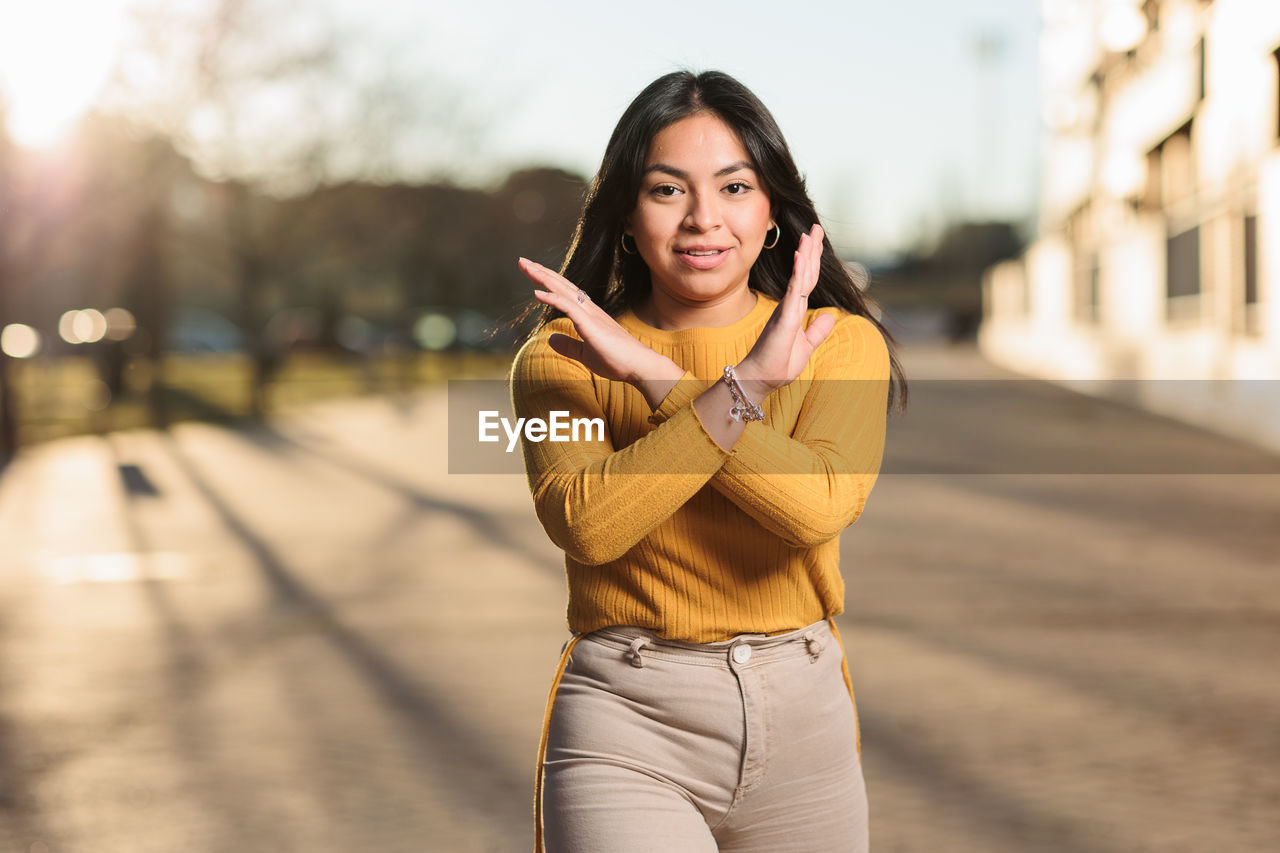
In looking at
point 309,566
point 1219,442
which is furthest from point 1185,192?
point 309,566

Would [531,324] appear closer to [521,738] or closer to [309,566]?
[521,738]

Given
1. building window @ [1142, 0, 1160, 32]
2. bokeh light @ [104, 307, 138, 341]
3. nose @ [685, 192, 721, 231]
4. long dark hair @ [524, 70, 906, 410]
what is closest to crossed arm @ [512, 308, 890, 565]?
long dark hair @ [524, 70, 906, 410]

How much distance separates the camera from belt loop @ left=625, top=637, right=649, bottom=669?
229cm

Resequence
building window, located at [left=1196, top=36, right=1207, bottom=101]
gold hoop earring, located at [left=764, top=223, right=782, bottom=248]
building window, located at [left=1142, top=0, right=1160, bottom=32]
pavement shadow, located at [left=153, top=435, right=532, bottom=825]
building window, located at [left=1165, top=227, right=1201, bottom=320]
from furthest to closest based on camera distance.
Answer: building window, located at [left=1142, top=0, right=1160, bottom=32] → building window, located at [left=1196, top=36, right=1207, bottom=101] → building window, located at [left=1165, top=227, right=1201, bottom=320] → pavement shadow, located at [left=153, top=435, right=532, bottom=825] → gold hoop earring, located at [left=764, top=223, right=782, bottom=248]

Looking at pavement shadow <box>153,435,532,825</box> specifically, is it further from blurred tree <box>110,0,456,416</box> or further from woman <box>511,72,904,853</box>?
blurred tree <box>110,0,456,416</box>

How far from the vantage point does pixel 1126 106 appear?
29594 mm

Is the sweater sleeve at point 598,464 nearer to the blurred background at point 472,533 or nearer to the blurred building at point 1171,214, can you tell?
the blurred background at point 472,533

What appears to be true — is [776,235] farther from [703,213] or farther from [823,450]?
[823,450]

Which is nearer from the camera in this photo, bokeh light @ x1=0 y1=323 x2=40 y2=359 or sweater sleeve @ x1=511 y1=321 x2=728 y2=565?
sweater sleeve @ x1=511 y1=321 x2=728 y2=565

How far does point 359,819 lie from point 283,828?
23 centimetres

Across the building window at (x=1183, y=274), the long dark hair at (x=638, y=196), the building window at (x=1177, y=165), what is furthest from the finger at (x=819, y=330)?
the building window at (x=1177, y=165)

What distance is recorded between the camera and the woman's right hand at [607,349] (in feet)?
6.93

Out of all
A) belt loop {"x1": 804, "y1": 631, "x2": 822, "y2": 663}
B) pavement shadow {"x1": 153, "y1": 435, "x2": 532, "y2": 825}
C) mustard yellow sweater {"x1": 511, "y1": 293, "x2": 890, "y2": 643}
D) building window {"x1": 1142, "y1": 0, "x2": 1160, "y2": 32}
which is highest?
building window {"x1": 1142, "y1": 0, "x2": 1160, "y2": 32}

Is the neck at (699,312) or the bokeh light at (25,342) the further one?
the bokeh light at (25,342)
